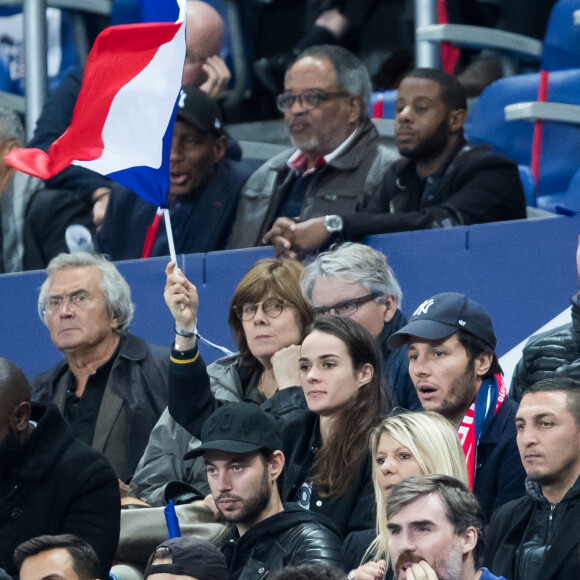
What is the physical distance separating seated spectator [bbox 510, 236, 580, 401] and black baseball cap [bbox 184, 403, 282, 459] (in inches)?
39.7

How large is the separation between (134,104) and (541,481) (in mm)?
2273

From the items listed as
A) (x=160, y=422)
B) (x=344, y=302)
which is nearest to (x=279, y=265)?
(x=344, y=302)

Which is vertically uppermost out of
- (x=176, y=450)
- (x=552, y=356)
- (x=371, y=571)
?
(x=552, y=356)

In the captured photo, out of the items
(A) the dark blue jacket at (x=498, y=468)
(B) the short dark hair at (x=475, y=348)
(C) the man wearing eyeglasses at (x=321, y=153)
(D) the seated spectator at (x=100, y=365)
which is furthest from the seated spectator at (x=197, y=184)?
(A) the dark blue jacket at (x=498, y=468)

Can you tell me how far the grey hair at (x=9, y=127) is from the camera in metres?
8.39

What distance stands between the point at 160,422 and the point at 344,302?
0.91 metres

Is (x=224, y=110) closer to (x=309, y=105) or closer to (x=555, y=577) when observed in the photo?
(x=309, y=105)

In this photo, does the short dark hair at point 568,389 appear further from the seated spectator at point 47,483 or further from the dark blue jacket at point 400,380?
the seated spectator at point 47,483

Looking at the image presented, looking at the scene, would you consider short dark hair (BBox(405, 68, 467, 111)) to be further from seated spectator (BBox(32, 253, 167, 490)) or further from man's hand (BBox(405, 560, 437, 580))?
man's hand (BBox(405, 560, 437, 580))

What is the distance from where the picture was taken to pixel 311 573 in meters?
4.49

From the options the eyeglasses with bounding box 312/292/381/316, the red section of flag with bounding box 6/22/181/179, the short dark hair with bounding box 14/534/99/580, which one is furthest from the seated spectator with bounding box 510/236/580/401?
the red section of flag with bounding box 6/22/181/179

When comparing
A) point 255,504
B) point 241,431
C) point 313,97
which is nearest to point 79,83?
point 313,97

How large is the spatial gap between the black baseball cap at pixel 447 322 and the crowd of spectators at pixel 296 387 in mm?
11

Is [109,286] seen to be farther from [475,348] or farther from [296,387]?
[475,348]
